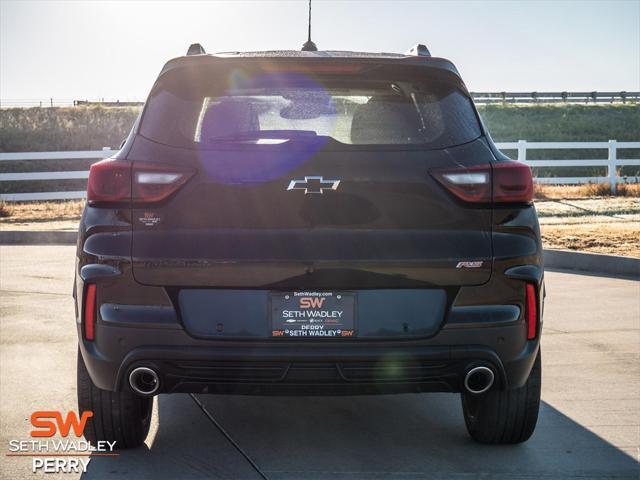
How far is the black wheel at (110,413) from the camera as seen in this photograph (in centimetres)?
476

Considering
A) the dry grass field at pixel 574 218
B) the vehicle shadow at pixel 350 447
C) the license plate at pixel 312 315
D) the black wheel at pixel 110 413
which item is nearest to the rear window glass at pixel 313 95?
the license plate at pixel 312 315

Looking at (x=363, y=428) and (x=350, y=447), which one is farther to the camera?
(x=363, y=428)

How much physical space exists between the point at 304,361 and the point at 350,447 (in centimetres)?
94

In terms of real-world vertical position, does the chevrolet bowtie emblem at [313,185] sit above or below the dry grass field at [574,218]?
above

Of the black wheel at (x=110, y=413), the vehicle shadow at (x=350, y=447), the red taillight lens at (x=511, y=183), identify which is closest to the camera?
the red taillight lens at (x=511, y=183)

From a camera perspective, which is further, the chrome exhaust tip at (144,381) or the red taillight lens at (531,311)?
the red taillight lens at (531,311)

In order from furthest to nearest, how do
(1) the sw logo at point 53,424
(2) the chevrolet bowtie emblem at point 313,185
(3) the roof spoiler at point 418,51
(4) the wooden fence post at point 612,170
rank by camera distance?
(4) the wooden fence post at point 612,170
(1) the sw logo at point 53,424
(3) the roof spoiler at point 418,51
(2) the chevrolet bowtie emblem at point 313,185

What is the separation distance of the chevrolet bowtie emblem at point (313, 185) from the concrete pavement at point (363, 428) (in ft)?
4.08

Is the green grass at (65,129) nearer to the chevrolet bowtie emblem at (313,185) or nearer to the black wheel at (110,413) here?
the black wheel at (110,413)

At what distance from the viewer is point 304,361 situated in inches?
167

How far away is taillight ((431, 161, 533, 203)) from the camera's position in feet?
14.1

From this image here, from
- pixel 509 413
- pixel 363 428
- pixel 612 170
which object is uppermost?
pixel 509 413

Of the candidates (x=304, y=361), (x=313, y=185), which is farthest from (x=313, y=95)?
(x=304, y=361)

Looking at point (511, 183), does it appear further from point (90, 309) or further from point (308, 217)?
point (90, 309)
